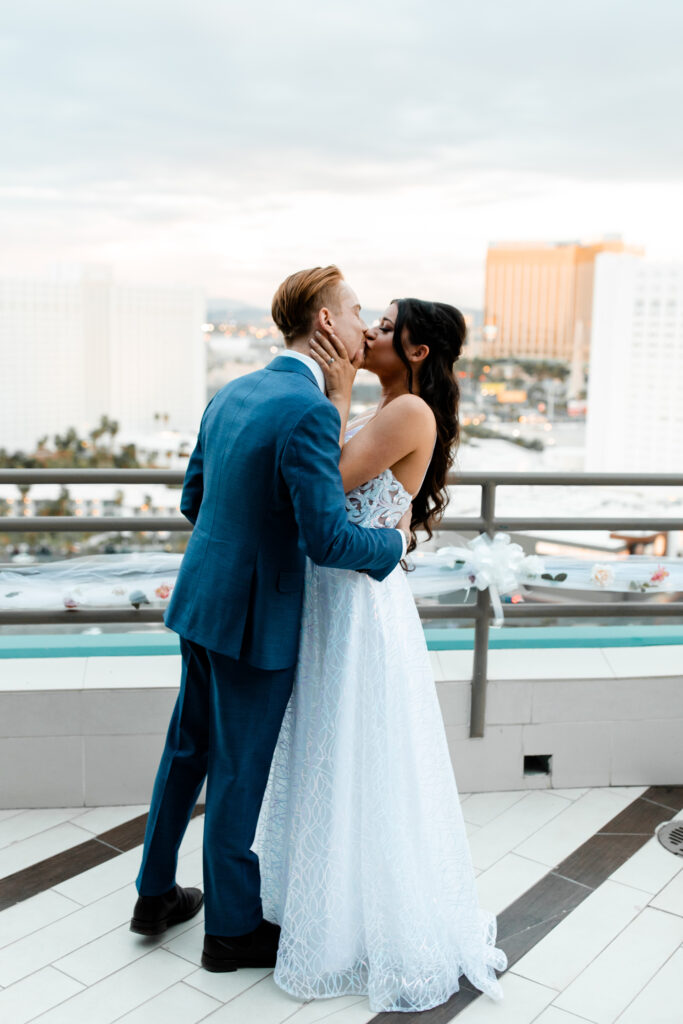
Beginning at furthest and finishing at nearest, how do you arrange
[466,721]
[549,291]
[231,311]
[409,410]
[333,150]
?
[549,291] < [333,150] < [231,311] < [466,721] < [409,410]

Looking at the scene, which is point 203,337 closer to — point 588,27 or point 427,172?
point 427,172

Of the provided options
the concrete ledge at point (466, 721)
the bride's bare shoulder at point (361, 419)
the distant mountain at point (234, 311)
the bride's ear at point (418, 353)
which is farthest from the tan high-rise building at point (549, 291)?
the bride's ear at point (418, 353)

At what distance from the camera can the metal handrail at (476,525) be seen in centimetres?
248

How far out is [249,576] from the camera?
180cm

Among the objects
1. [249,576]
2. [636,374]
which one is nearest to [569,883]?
[249,576]

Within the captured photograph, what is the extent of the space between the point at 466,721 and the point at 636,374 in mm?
53543

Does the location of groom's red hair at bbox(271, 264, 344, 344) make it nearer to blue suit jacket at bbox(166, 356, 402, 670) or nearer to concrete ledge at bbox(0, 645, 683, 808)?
blue suit jacket at bbox(166, 356, 402, 670)

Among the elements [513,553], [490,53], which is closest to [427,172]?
[490,53]

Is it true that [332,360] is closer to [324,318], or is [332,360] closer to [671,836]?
[324,318]

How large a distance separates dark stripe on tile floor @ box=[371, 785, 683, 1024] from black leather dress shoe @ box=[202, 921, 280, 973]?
0.92 feet

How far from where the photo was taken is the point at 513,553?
2750mm

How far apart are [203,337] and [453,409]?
48.0 metres

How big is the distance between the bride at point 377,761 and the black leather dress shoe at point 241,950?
0.24 feet

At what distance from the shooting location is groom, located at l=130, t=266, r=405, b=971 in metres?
1.72
